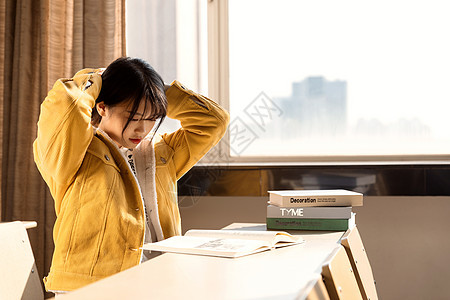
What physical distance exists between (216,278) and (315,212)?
657 mm

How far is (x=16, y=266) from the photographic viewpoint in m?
1.79

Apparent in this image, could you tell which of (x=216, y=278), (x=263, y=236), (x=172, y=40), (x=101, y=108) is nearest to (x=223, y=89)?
(x=172, y=40)

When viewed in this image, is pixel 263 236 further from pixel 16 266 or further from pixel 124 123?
pixel 16 266

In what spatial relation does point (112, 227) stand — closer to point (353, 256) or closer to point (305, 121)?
point (353, 256)

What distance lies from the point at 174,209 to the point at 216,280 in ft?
2.51

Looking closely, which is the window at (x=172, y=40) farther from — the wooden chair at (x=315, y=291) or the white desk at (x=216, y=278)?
the wooden chair at (x=315, y=291)

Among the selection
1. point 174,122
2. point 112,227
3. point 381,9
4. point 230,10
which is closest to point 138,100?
point 112,227

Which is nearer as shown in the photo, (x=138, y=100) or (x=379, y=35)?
(x=138, y=100)

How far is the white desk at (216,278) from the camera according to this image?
770 millimetres

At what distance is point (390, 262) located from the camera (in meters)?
2.40

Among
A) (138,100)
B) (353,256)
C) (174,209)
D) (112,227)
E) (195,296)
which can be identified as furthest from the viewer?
(174,209)

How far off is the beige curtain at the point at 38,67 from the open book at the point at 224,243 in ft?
4.56

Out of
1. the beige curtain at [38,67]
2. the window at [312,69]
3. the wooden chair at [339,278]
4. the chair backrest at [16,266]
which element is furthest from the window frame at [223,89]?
the wooden chair at [339,278]

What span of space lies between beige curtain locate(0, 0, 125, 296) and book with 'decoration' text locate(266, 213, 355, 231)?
1364mm
